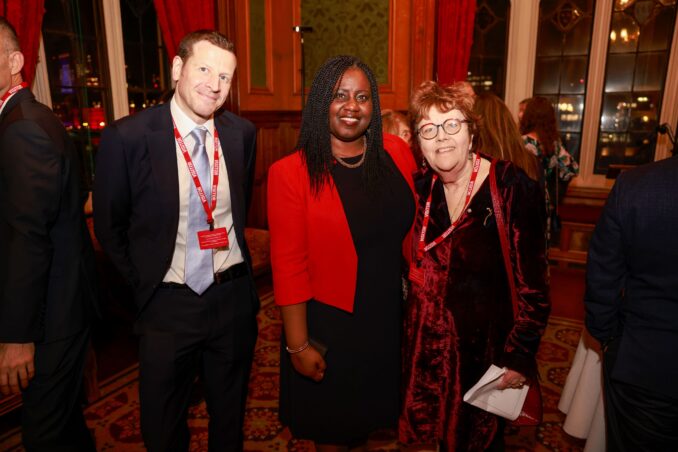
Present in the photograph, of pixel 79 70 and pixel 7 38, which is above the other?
pixel 79 70

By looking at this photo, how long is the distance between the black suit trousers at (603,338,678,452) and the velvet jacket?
0.27 m

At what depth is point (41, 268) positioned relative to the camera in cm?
149

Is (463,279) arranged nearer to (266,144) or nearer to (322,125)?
(322,125)

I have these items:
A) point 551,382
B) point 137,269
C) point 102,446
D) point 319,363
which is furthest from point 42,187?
point 551,382

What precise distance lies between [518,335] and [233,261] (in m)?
1.00

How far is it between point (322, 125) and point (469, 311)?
0.78 metres

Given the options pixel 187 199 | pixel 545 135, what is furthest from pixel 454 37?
pixel 187 199

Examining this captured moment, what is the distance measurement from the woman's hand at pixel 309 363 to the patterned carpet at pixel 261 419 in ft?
3.05

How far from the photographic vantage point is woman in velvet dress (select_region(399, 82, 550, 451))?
150cm

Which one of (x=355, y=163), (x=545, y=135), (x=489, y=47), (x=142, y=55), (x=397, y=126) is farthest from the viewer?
(x=489, y=47)

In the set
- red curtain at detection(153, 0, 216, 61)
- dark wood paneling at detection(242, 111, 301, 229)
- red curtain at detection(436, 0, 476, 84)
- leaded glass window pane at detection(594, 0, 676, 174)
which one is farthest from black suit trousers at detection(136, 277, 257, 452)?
leaded glass window pane at detection(594, 0, 676, 174)

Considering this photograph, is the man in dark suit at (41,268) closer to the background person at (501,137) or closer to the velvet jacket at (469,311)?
the velvet jacket at (469,311)

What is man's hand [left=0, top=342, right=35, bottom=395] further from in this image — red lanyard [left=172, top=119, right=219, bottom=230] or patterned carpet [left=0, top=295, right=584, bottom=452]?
patterned carpet [left=0, top=295, right=584, bottom=452]

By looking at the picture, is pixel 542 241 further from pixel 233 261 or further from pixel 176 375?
pixel 176 375
